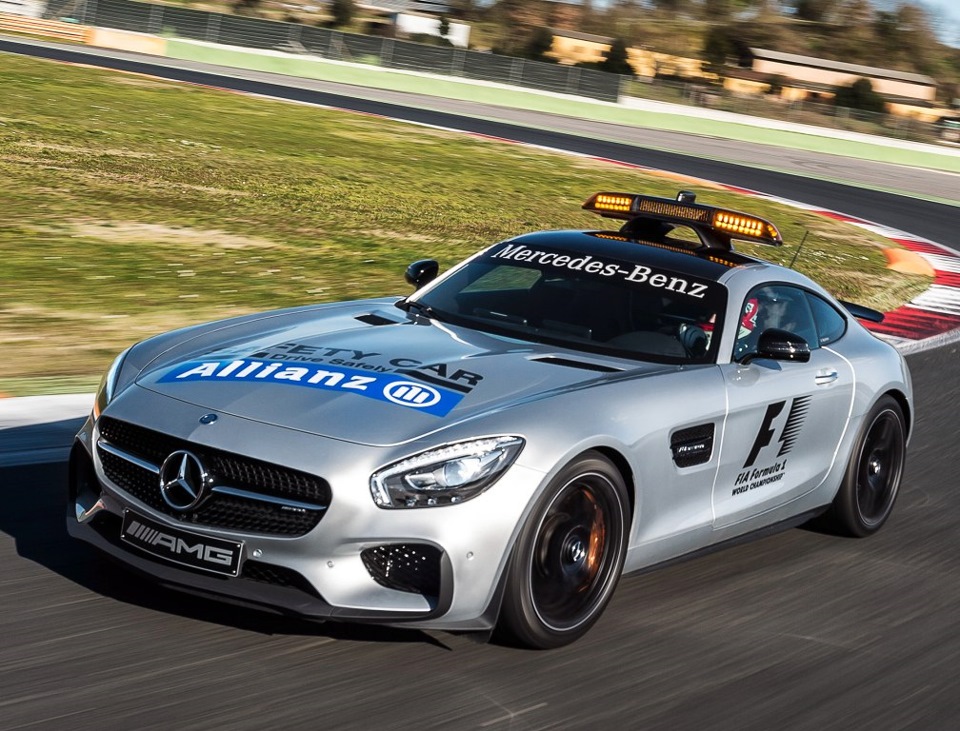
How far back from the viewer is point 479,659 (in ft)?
15.2

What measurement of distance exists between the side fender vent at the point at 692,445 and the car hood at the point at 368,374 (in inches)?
11.2

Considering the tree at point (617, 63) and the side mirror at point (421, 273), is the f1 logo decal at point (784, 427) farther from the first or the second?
the tree at point (617, 63)

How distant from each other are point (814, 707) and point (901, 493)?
3.26 m

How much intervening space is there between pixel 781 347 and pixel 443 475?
6.26 feet

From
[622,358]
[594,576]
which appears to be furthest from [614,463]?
[622,358]

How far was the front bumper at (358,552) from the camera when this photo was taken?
4.29 meters

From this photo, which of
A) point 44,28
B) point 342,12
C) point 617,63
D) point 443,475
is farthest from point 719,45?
point 443,475

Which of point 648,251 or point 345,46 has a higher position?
point 345,46

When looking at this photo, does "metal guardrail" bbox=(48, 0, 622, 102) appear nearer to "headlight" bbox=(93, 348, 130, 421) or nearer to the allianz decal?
"headlight" bbox=(93, 348, 130, 421)

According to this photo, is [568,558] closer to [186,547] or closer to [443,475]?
[443,475]

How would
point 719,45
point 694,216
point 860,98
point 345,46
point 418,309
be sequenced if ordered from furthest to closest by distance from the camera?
1. point 719,45
2. point 860,98
3. point 345,46
4. point 694,216
5. point 418,309

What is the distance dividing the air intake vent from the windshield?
0.29 meters

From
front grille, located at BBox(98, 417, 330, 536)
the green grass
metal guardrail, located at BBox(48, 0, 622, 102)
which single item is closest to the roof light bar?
front grille, located at BBox(98, 417, 330, 536)

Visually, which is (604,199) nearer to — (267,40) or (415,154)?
(415,154)
